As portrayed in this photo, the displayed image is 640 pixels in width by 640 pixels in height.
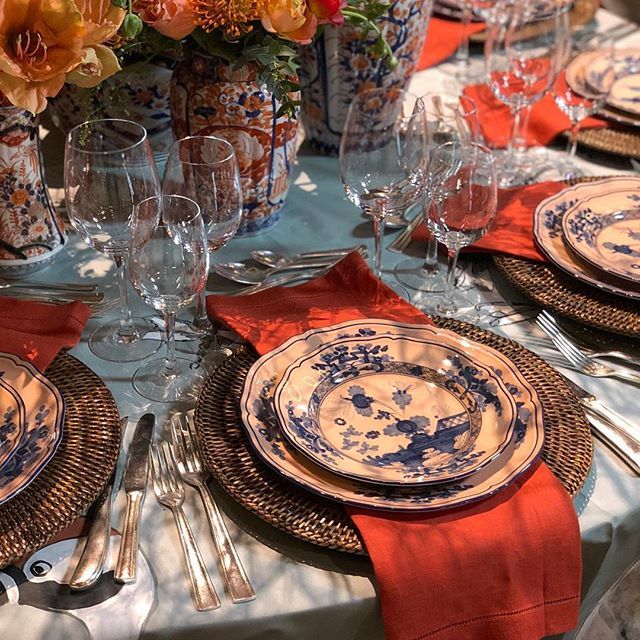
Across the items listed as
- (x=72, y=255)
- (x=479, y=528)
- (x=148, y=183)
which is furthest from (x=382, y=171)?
(x=479, y=528)

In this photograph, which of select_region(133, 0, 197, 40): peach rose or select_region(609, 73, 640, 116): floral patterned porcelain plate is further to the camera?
select_region(609, 73, 640, 116): floral patterned porcelain plate

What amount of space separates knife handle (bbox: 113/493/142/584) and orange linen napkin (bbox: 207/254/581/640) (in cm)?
18

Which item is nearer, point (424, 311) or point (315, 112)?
point (424, 311)

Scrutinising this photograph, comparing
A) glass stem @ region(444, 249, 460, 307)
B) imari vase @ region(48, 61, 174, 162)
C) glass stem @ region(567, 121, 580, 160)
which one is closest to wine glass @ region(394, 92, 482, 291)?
glass stem @ region(444, 249, 460, 307)

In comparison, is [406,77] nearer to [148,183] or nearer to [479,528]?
[148,183]

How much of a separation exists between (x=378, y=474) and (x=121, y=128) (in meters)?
0.48

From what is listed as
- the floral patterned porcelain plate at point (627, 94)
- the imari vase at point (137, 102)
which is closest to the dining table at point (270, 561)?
the imari vase at point (137, 102)

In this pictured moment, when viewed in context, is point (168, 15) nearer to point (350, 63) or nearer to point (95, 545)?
point (350, 63)

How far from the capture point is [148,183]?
3.16 ft

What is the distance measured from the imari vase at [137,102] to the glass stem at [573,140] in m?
0.59

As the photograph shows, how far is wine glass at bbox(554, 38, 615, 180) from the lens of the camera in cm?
132

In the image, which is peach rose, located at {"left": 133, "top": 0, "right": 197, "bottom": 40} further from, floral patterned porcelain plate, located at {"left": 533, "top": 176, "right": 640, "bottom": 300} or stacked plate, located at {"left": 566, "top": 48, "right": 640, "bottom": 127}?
stacked plate, located at {"left": 566, "top": 48, "right": 640, "bottom": 127}

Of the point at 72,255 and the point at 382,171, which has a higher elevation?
the point at 382,171

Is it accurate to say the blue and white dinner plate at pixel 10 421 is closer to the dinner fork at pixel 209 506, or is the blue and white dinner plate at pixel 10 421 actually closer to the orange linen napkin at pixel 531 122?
the dinner fork at pixel 209 506
